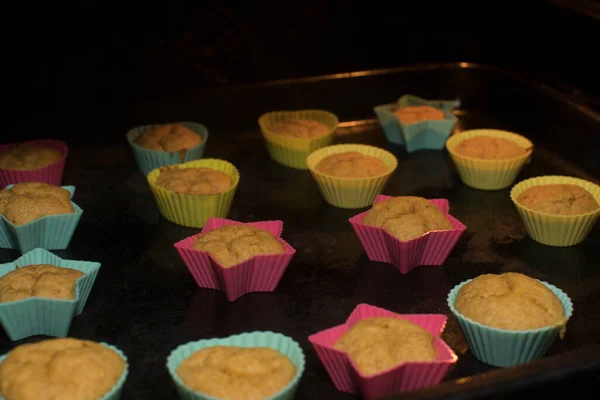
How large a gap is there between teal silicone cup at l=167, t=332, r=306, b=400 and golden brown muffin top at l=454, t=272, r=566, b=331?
31.8 inches

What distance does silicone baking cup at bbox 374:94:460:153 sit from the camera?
5.55m

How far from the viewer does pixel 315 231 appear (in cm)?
457

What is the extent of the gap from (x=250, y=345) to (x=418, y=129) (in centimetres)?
275

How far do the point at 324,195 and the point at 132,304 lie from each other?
4.88 ft

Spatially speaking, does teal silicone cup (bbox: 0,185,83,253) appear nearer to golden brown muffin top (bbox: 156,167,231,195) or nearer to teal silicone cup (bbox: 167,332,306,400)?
golden brown muffin top (bbox: 156,167,231,195)

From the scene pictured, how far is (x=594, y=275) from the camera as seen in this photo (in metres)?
4.18

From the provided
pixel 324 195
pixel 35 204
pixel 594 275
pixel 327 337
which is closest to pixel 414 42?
pixel 324 195

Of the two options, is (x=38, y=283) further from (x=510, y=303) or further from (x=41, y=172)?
(x=510, y=303)

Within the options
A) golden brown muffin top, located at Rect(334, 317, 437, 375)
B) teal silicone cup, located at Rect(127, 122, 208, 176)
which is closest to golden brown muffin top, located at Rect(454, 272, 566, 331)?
golden brown muffin top, located at Rect(334, 317, 437, 375)

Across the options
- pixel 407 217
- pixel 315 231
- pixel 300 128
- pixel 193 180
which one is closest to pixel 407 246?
pixel 407 217

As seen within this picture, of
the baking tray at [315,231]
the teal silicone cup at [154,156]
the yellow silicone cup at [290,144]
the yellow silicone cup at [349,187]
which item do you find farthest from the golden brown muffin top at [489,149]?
the teal silicone cup at [154,156]

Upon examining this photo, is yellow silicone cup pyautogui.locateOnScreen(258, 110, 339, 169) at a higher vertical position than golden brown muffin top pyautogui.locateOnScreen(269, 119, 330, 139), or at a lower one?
lower

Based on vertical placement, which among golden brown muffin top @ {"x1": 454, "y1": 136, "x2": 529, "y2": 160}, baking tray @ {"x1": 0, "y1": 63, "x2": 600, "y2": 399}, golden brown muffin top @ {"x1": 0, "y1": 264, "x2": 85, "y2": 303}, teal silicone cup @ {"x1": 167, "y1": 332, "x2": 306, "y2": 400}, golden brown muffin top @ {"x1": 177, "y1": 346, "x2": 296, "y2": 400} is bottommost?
baking tray @ {"x1": 0, "y1": 63, "x2": 600, "y2": 399}

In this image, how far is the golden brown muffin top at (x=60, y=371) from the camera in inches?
112
